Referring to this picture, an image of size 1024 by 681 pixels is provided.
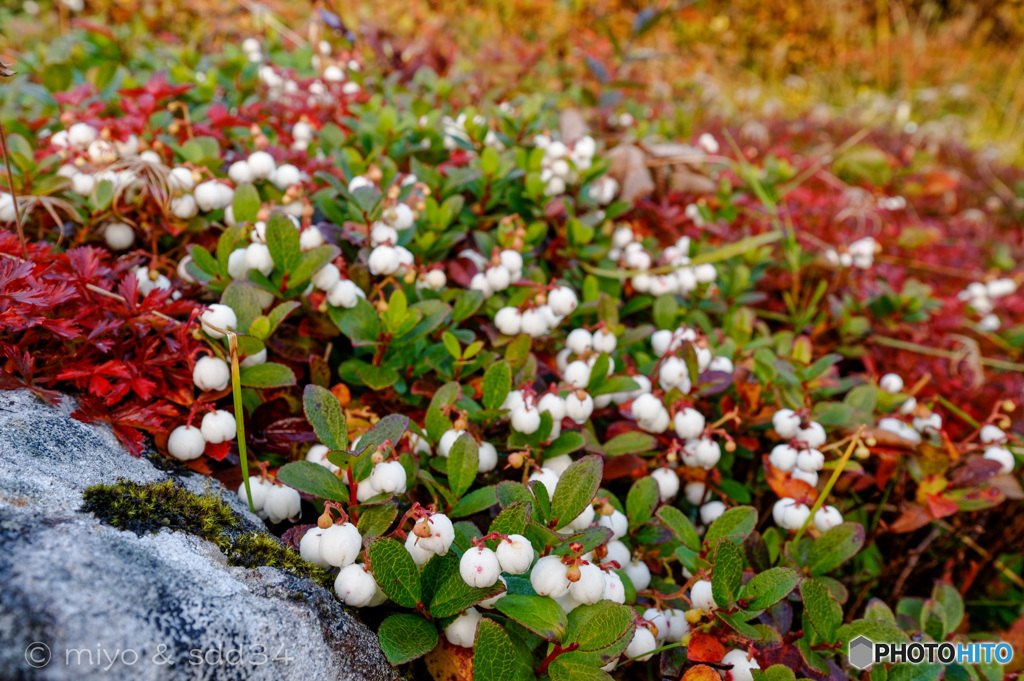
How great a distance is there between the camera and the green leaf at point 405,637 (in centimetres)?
107

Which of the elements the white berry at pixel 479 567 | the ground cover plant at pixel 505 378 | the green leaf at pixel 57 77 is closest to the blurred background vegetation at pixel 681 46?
the green leaf at pixel 57 77

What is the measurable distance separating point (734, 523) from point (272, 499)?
97 cm

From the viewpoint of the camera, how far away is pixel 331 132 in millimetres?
2248

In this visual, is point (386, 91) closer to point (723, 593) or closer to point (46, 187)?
point (46, 187)

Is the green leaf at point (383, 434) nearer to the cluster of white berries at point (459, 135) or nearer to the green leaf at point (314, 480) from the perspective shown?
the green leaf at point (314, 480)

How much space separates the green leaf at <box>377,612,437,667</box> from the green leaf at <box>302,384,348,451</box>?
333 millimetres

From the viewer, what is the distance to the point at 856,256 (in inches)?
Result: 103

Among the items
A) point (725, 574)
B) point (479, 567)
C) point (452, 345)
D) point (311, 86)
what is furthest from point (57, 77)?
point (725, 574)

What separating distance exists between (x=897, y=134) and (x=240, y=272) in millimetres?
6002


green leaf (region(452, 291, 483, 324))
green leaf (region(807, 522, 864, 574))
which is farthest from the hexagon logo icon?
green leaf (region(452, 291, 483, 324))

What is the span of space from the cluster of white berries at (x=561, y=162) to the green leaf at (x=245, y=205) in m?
0.90

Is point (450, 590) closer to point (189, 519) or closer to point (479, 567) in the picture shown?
point (479, 567)

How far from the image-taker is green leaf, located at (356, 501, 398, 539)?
3.95 feet

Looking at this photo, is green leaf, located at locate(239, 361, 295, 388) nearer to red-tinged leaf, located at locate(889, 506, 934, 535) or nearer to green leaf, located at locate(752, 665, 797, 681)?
green leaf, located at locate(752, 665, 797, 681)
